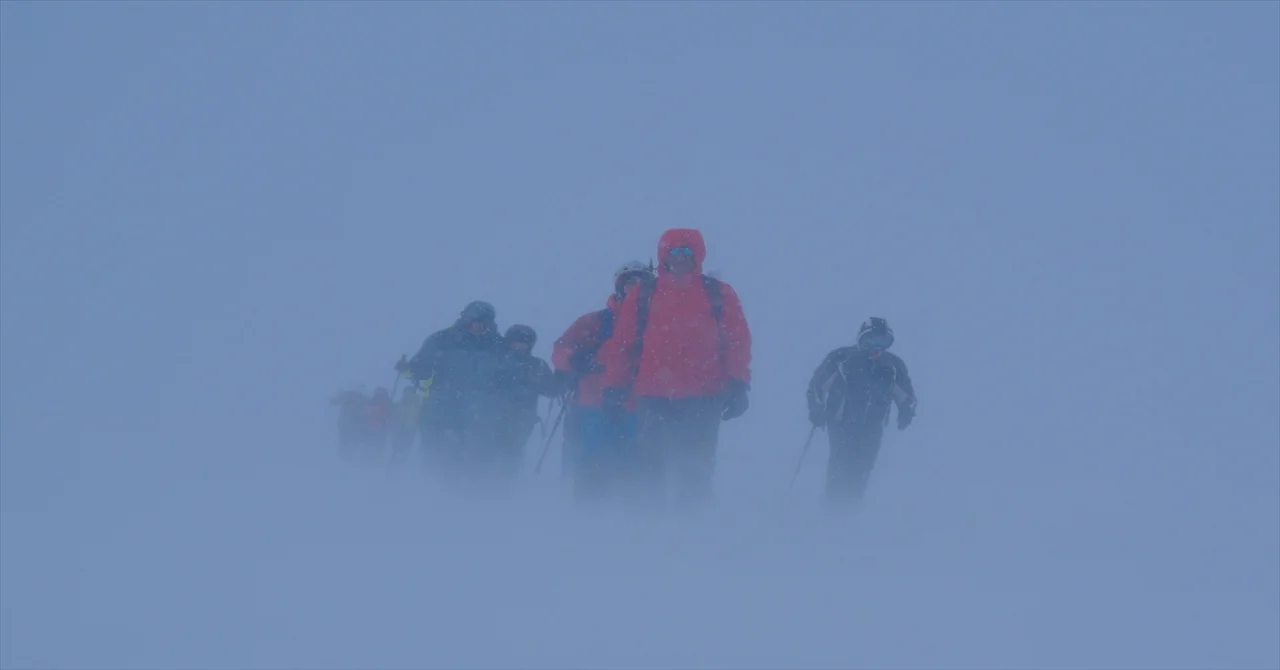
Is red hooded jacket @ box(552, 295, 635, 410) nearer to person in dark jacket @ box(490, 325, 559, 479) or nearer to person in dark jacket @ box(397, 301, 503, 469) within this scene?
person in dark jacket @ box(490, 325, 559, 479)

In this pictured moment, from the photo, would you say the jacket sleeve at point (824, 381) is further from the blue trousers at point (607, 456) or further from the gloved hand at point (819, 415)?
the blue trousers at point (607, 456)

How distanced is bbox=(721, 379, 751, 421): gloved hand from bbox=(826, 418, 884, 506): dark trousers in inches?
43.0

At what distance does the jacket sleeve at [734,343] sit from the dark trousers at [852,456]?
46.9 inches

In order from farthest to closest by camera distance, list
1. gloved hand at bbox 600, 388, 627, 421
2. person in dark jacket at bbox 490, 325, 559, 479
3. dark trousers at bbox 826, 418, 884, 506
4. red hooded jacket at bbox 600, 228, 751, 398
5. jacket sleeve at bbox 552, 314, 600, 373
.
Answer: person in dark jacket at bbox 490, 325, 559, 479 → dark trousers at bbox 826, 418, 884, 506 → jacket sleeve at bbox 552, 314, 600, 373 → gloved hand at bbox 600, 388, 627, 421 → red hooded jacket at bbox 600, 228, 751, 398

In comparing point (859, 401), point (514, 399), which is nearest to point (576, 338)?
point (514, 399)

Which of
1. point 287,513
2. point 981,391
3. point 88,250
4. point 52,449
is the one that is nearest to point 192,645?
point 287,513

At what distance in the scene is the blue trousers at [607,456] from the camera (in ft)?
24.3

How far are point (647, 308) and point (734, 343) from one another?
0.48 metres

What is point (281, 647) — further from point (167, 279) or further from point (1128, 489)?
point (167, 279)

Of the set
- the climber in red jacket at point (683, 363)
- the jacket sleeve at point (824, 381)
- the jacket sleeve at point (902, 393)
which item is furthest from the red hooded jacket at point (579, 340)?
the jacket sleeve at point (902, 393)

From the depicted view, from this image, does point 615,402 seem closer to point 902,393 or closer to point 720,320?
point 720,320

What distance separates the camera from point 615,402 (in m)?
7.39

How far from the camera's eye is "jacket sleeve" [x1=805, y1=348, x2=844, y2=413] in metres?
8.10

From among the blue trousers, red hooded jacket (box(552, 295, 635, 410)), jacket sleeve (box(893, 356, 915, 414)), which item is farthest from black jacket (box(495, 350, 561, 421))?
jacket sleeve (box(893, 356, 915, 414))
